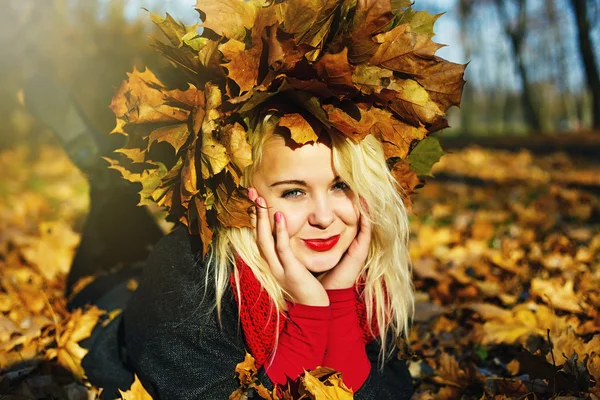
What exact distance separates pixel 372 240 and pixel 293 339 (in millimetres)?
563

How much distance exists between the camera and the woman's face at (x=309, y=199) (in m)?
1.99

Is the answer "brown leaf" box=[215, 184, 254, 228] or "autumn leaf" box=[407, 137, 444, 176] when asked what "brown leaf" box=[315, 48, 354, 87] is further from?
"autumn leaf" box=[407, 137, 444, 176]

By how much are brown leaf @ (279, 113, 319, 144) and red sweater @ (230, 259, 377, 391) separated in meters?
0.52

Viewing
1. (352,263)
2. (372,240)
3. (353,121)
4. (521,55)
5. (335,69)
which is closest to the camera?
(335,69)

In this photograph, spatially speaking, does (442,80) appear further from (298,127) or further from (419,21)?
(298,127)

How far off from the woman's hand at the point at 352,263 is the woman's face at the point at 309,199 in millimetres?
42

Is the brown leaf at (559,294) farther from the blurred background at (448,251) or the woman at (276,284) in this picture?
the woman at (276,284)

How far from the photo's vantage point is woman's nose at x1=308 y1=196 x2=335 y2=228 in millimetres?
2035

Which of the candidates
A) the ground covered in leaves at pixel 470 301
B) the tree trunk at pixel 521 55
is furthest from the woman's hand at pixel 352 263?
the tree trunk at pixel 521 55

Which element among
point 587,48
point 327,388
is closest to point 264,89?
point 327,388

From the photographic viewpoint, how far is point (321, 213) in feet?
6.67

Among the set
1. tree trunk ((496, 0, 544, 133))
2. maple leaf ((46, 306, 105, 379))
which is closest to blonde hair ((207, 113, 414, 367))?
maple leaf ((46, 306, 105, 379))

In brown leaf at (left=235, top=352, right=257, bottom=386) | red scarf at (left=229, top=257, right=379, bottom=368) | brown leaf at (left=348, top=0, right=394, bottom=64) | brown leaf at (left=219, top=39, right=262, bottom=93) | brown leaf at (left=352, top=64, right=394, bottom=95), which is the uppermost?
brown leaf at (left=348, top=0, right=394, bottom=64)

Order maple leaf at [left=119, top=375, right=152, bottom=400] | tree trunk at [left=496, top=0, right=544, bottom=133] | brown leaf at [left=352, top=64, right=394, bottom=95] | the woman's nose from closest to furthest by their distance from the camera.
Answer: brown leaf at [left=352, top=64, right=394, bottom=95], maple leaf at [left=119, top=375, right=152, bottom=400], the woman's nose, tree trunk at [left=496, top=0, right=544, bottom=133]
